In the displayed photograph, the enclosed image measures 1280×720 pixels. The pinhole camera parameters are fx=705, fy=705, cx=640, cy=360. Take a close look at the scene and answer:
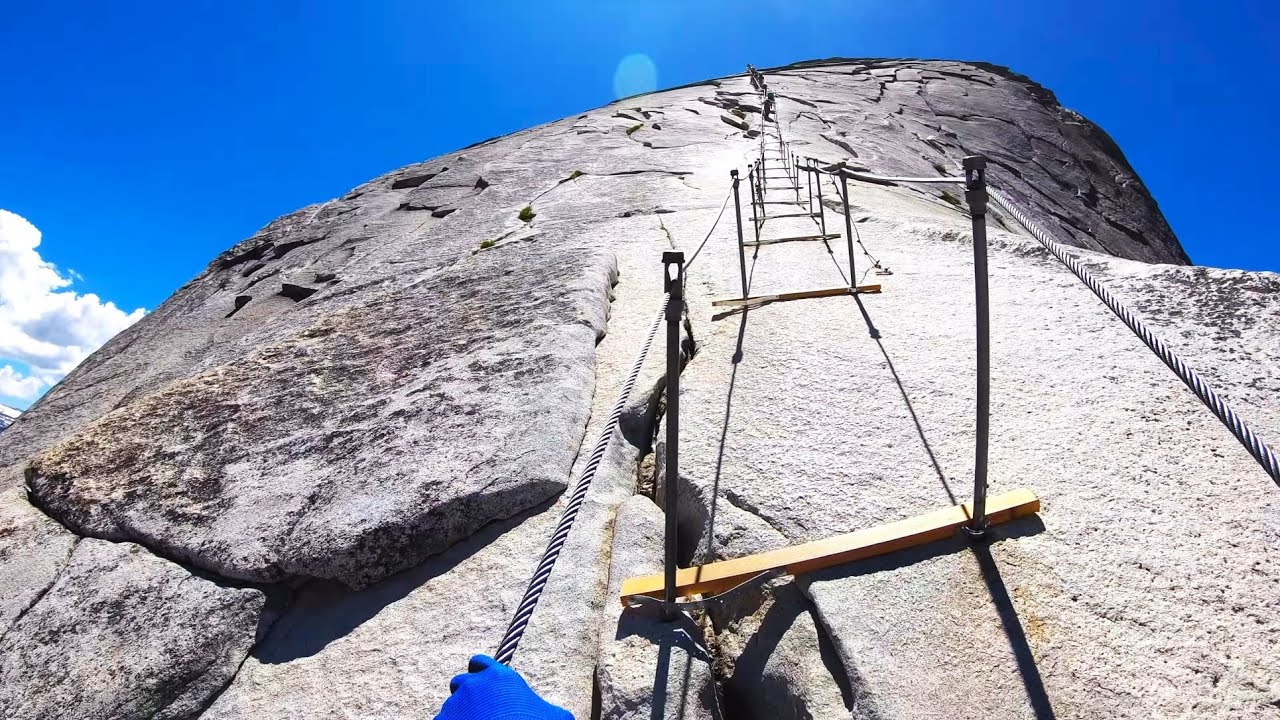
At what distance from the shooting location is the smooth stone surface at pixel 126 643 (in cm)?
232

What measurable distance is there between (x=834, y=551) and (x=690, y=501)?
63 cm

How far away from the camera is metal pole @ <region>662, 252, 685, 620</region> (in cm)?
194

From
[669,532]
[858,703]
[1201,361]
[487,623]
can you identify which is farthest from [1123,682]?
[487,623]

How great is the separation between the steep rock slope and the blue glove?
0.62 meters

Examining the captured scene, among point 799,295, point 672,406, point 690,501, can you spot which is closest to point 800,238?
point 799,295

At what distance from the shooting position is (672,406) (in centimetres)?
205

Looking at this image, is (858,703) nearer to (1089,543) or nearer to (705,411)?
(1089,543)

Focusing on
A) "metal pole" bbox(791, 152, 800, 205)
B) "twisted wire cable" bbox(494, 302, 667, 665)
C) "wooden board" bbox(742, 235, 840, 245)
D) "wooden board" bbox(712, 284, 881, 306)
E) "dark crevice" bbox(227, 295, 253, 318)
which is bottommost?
"twisted wire cable" bbox(494, 302, 667, 665)

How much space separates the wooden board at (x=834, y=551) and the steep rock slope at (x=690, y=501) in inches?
2.4

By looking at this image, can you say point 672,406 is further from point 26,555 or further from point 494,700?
point 26,555

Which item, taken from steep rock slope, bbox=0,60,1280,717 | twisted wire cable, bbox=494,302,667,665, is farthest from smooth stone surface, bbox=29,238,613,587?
twisted wire cable, bbox=494,302,667,665

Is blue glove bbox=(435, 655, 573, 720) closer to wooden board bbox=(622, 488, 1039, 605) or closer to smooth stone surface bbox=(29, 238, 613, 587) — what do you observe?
wooden board bbox=(622, 488, 1039, 605)

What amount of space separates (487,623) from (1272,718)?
2.14 meters

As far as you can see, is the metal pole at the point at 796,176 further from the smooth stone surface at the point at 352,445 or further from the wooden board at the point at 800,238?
the smooth stone surface at the point at 352,445
